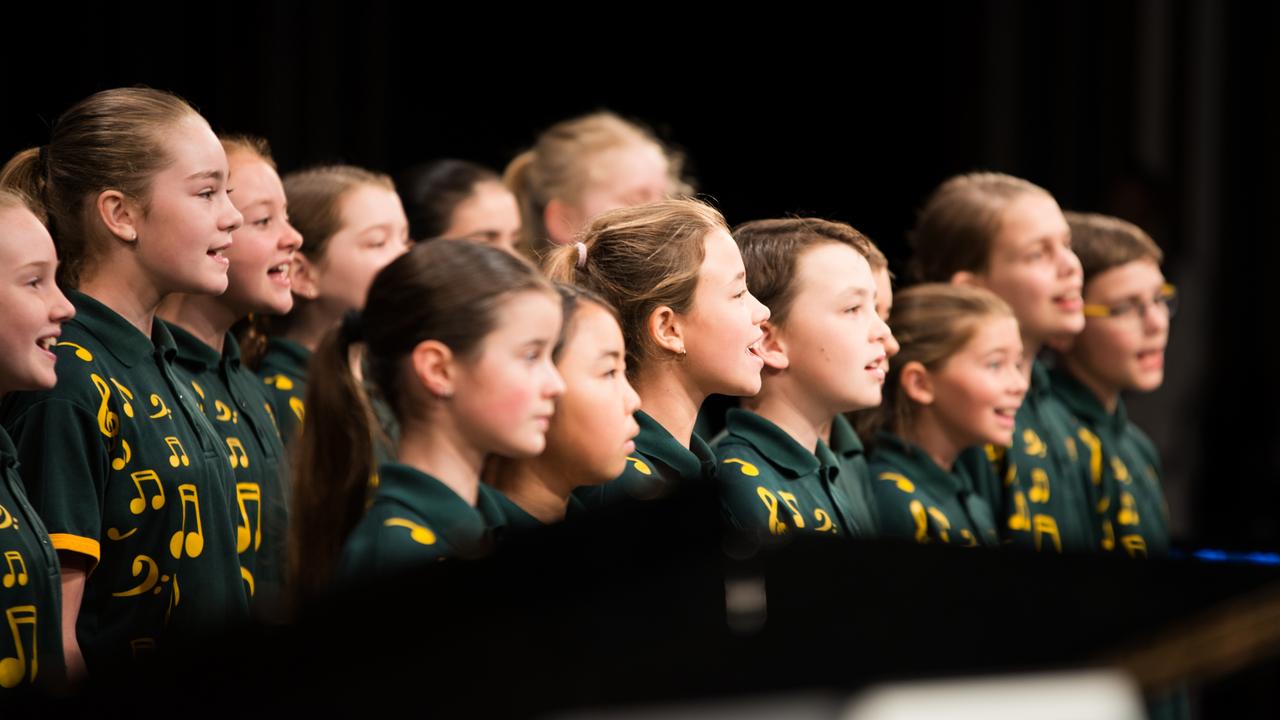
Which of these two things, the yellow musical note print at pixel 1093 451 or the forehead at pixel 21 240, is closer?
the forehead at pixel 21 240

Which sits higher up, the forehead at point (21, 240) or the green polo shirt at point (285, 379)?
the forehead at point (21, 240)

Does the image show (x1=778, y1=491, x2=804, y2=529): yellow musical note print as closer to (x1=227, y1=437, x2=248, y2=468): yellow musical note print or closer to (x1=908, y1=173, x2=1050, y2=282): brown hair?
(x1=227, y1=437, x2=248, y2=468): yellow musical note print

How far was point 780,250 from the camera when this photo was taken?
225 cm

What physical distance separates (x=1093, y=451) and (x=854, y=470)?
2.39 feet

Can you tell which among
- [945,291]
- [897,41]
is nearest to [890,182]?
[897,41]

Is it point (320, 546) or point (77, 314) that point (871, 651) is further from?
point (77, 314)

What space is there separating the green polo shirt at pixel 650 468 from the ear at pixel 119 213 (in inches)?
24.6

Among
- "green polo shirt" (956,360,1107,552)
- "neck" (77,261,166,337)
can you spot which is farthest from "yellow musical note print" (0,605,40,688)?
"green polo shirt" (956,360,1107,552)

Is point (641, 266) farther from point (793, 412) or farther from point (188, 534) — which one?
point (188, 534)

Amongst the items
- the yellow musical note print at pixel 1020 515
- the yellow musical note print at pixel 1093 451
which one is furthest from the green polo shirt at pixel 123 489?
the yellow musical note print at pixel 1093 451

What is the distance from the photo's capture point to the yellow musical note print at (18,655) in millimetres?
1731

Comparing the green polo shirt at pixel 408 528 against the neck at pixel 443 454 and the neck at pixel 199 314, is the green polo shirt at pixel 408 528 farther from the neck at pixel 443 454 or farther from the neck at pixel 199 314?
the neck at pixel 199 314

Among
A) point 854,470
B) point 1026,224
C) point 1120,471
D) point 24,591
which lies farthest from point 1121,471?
point 24,591

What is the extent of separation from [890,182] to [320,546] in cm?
335
